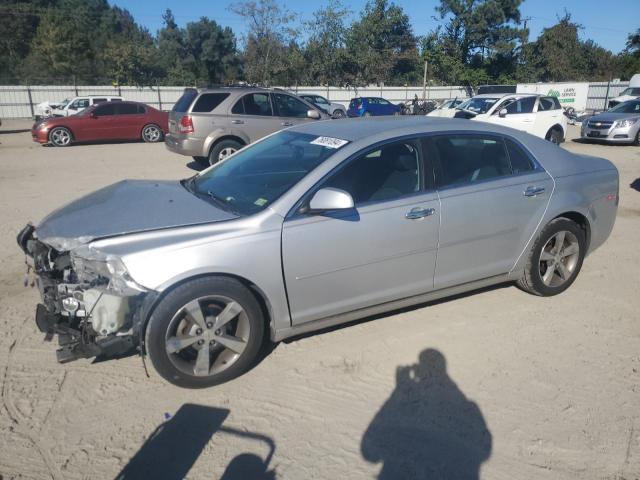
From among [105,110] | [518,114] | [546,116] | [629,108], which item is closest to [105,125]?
[105,110]

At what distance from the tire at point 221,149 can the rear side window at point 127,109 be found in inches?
321

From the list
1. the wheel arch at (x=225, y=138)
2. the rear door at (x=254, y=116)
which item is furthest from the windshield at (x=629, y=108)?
the wheel arch at (x=225, y=138)

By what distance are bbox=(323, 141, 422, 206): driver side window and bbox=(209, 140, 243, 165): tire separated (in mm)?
7217

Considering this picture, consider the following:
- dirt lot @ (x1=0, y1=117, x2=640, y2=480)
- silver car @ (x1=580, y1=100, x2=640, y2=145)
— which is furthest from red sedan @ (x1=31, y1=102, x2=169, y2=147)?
silver car @ (x1=580, y1=100, x2=640, y2=145)

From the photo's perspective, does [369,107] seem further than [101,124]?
Yes

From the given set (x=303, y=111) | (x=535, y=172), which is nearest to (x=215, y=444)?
(x=535, y=172)

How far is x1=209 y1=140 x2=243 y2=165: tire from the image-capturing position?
1053 centimetres

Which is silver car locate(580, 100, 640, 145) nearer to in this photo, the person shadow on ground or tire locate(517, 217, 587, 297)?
tire locate(517, 217, 587, 297)

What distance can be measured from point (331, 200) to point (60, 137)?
51.4 ft

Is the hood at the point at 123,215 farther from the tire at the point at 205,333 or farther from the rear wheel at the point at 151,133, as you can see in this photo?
the rear wheel at the point at 151,133

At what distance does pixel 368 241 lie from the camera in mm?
3461

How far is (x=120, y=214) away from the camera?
11.0ft

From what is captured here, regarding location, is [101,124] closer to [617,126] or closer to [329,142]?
[329,142]

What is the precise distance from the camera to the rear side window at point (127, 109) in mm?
17000
